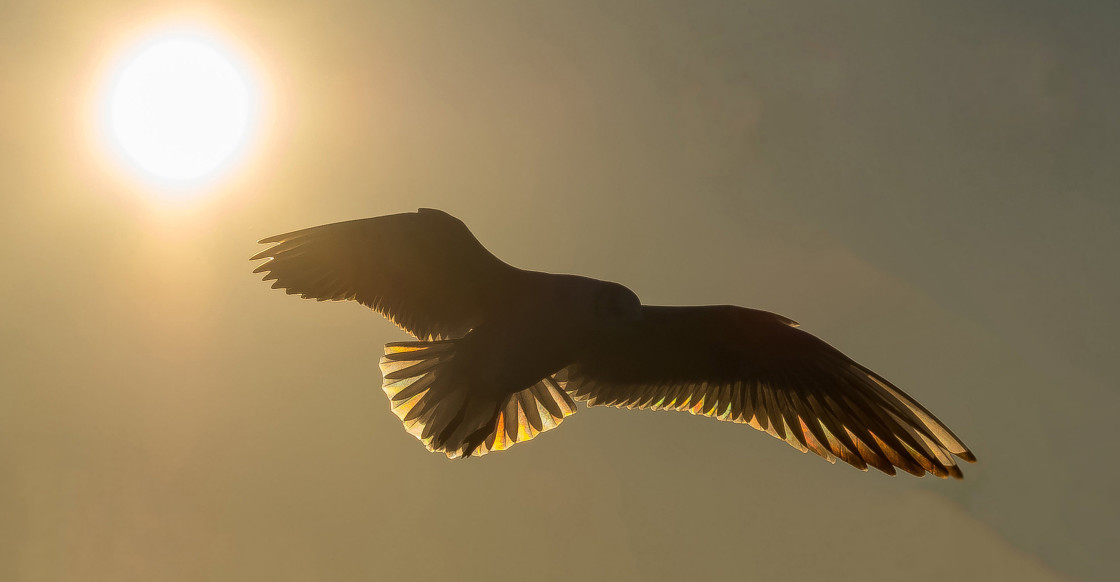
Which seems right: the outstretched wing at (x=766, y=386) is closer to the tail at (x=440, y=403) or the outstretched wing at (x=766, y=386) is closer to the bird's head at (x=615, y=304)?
the bird's head at (x=615, y=304)

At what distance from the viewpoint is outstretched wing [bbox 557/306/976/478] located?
5699 millimetres

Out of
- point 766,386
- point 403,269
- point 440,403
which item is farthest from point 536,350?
point 766,386

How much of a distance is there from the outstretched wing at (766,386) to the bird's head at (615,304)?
11.3 inches

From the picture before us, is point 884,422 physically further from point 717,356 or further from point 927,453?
point 717,356

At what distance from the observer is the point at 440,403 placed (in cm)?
589

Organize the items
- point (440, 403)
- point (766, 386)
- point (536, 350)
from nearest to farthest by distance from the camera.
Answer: point (536, 350) < point (440, 403) < point (766, 386)

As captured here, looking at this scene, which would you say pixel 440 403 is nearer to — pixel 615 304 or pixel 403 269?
pixel 403 269

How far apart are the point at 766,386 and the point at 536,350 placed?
6.33 ft

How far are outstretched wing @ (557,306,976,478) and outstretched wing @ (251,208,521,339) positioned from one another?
3.49 ft

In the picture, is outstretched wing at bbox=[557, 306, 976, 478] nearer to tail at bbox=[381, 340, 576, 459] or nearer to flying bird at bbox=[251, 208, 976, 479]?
flying bird at bbox=[251, 208, 976, 479]

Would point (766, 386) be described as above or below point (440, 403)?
above

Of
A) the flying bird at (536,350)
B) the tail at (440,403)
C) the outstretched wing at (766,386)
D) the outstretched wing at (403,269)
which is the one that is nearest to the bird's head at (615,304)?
the flying bird at (536,350)

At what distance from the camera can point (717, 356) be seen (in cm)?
621

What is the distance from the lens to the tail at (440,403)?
19.2ft
